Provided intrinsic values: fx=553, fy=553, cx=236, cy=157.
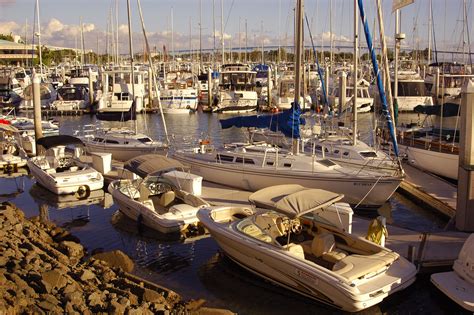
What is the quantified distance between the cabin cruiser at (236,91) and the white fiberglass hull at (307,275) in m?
47.5

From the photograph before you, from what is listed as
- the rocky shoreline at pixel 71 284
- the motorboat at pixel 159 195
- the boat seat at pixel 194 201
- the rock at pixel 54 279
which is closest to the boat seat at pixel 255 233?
the rocky shoreline at pixel 71 284

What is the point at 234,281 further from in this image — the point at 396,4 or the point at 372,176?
the point at 396,4

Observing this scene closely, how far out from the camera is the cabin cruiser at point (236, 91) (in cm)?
6136

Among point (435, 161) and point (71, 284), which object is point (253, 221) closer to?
point (71, 284)

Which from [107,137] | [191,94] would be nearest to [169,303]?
[107,137]

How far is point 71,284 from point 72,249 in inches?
148

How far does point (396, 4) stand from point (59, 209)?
14549 mm

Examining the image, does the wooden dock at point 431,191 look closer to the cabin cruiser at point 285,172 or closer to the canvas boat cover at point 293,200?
the cabin cruiser at point 285,172

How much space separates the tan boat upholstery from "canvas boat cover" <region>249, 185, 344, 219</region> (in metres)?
1.56

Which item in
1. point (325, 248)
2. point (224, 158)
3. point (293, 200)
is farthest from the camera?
point (224, 158)

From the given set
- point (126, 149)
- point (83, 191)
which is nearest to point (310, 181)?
point (83, 191)

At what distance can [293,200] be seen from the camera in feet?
45.4

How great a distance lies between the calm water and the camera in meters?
12.8

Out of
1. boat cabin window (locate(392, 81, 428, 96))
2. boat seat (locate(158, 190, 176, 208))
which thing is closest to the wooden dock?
boat seat (locate(158, 190, 176, 208))
